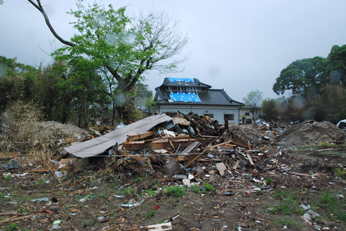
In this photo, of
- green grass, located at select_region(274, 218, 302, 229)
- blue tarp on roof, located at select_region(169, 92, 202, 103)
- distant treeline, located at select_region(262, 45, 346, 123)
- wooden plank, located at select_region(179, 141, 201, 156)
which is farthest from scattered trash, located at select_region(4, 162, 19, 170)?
distant treeline, located at select_region(262, 45, 346, 123)

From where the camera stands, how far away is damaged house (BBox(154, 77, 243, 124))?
22130 mm

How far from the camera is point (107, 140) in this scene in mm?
7082

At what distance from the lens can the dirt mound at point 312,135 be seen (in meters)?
10.7

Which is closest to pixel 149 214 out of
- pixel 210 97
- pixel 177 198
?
pixel 177 198

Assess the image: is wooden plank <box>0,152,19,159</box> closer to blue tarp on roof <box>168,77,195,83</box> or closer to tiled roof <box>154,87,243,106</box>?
tiled roof <box>154,87,243,106</box>

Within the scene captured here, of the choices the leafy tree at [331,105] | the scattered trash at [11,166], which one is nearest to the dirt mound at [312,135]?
the leafy tree at [331,105]

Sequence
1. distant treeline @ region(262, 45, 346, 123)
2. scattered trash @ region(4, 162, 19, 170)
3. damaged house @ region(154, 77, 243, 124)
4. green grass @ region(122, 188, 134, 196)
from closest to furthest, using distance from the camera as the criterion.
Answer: green grass @ region(122, 188, 134, 196), scattered trash @ region(4, 162, 19, 170), distant treeline @ region(262, 45, 346, 123), damaged house @ region(154, 77, 243, 124)

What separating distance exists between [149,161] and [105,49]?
27.5ft

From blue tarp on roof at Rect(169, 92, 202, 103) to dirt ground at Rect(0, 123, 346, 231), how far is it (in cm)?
1611

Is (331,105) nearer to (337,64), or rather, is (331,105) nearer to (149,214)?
(337,64)

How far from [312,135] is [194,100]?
13.5 meters

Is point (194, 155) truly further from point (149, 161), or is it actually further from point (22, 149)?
point (22, 149)

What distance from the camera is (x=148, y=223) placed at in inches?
133

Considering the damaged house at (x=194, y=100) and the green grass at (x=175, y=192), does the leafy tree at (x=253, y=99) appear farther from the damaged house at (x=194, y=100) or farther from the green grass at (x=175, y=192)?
the green grass at (x=175, y=192)
